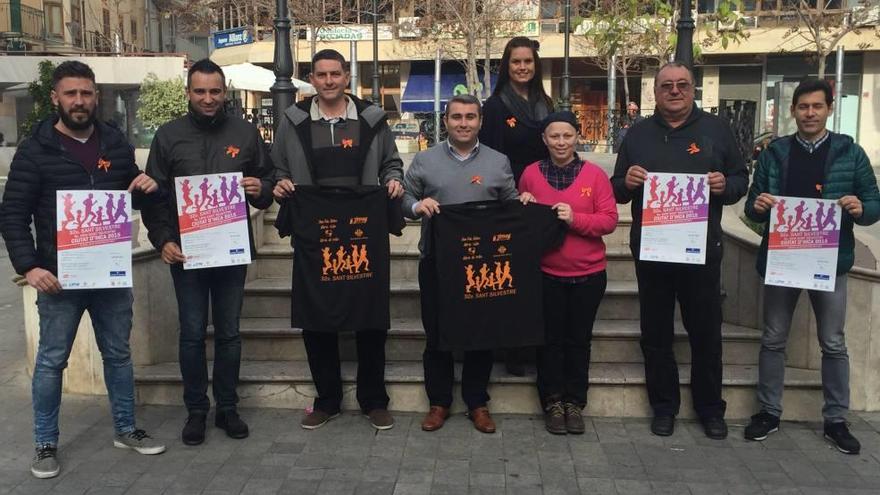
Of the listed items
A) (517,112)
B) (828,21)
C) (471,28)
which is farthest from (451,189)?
(471,28)

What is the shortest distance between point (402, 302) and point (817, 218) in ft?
9.89

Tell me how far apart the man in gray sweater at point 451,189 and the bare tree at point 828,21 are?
1748 cm

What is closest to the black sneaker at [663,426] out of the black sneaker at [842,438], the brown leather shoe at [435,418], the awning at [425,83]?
the black sneaker at [842,438]

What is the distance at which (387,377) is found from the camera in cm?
549

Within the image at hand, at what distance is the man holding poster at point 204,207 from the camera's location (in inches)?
185

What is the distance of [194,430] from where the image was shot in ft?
16.1

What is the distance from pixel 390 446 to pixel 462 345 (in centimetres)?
75

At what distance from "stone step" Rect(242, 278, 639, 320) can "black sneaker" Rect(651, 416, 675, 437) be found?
3.99 feet

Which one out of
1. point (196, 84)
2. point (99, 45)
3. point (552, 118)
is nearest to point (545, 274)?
point (552, 118)

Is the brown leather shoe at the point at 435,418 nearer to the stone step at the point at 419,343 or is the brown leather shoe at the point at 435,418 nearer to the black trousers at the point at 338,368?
the black trousers at the point at 338,368

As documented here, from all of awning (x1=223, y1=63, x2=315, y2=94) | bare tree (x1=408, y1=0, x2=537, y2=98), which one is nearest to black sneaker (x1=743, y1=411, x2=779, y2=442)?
awning (x1=223, y1=63, x2=315, y2=94)

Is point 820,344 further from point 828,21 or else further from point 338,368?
point 828,21

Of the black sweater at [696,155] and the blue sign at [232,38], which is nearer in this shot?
the black sweater at [696,155]

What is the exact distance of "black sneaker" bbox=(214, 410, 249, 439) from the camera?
5000mm
